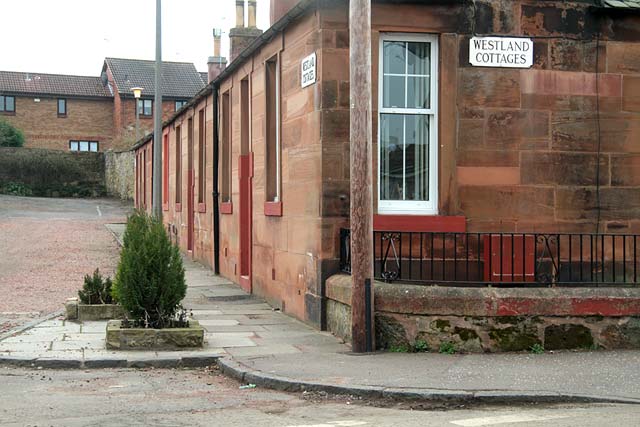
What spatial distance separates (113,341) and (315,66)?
4.52 meters

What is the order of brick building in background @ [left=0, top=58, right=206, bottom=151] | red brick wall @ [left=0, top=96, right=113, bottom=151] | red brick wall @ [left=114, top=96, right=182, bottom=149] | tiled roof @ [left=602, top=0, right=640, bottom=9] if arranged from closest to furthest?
tiled roof @ [left=602, top=0, right=640, bottom=9] < red brick wall @ [left=114, top=96, right=182, bottom=149] < brick building in background @ [left=0, top=58, right=206, bottom=151] < red brick wall @ [left=0, top=96, right=113, bottom=151]

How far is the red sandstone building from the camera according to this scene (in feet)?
38.4

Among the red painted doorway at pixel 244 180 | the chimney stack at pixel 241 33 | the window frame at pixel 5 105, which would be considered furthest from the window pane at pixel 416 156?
the window frame at pixel 5 105

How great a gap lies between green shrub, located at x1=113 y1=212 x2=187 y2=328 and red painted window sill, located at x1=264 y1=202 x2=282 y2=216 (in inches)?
124

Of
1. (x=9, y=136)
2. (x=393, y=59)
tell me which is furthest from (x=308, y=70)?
(x=9, y=136)

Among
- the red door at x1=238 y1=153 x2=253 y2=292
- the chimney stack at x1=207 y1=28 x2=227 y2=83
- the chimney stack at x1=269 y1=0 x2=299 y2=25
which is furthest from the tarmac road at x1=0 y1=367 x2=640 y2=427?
the chimney stack at x1=207 y1=28 x2=227 y2=83

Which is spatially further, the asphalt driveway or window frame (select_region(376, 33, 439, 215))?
the asphalt driveway

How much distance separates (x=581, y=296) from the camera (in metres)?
10.1

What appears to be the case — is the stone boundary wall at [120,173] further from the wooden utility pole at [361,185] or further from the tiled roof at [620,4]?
the wooden utility pole at [361,185]

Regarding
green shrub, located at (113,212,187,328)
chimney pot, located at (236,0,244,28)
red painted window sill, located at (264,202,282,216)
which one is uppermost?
chimney pot, located at (236,0,244,28)

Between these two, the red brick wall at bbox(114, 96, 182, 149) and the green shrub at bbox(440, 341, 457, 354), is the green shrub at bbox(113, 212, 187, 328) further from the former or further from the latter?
the red brick wall at bbox(114, 96, 182, 149)

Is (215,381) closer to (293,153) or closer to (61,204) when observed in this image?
(293,153)

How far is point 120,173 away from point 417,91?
140 ft

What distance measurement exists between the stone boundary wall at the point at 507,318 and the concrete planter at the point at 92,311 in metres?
4.93
